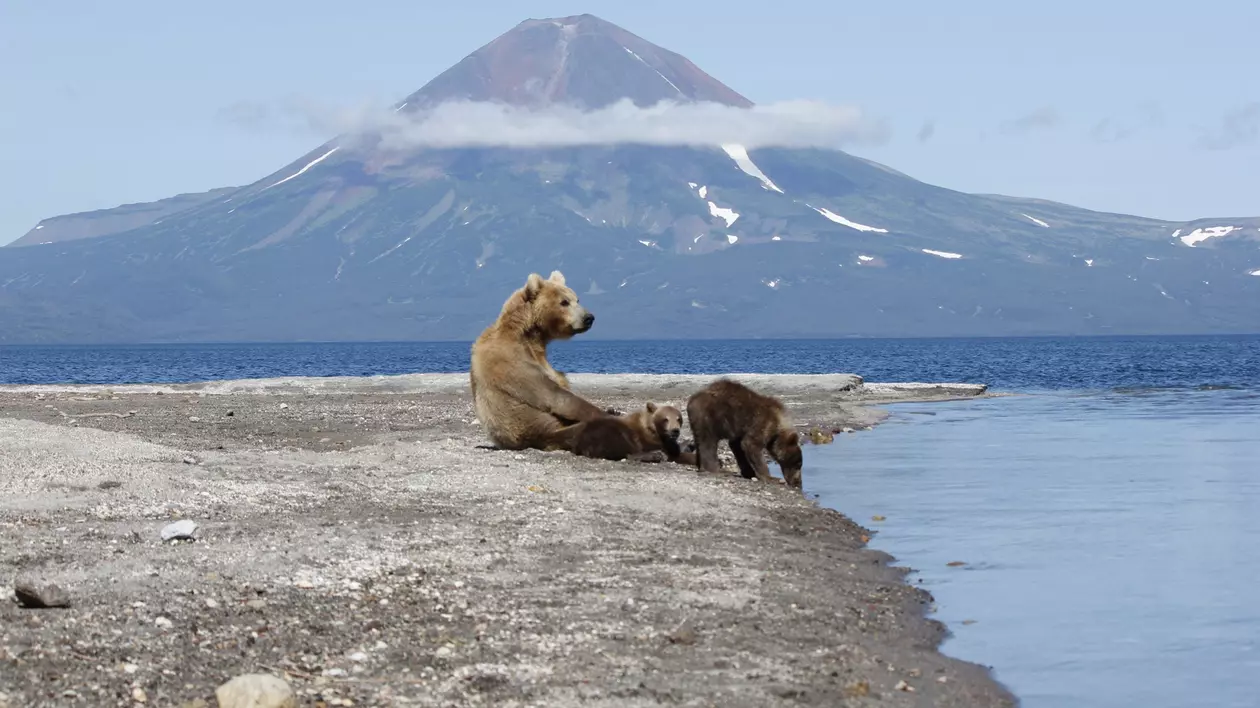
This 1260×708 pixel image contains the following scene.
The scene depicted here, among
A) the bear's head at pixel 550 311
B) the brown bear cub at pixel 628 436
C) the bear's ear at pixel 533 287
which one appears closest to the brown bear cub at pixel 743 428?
the brown bear cub at pixel 628 436

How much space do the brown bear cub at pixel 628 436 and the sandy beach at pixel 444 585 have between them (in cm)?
21

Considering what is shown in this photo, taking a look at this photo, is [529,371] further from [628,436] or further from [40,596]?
[40,596]

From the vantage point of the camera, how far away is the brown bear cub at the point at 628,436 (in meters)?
15.2

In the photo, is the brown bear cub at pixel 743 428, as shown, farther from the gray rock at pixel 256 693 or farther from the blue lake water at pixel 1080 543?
the gray rock at pixel 256 693

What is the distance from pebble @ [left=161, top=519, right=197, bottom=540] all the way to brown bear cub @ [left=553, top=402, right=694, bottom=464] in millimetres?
6051

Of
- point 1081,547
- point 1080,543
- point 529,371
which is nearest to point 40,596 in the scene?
point 1081,547

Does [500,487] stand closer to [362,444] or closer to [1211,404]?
[362,444]

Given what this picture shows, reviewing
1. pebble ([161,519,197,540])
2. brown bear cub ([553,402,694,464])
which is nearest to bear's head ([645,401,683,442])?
brown bear cub ([553,402,694,464])

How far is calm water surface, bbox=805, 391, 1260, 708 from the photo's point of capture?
788 centimetres

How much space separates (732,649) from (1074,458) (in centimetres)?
1369

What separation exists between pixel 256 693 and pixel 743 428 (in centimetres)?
922

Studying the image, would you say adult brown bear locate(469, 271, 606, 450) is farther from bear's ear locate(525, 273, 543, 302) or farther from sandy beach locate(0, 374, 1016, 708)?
sandy beach locate(0, 374, 1016, 708)

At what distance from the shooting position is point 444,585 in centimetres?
876

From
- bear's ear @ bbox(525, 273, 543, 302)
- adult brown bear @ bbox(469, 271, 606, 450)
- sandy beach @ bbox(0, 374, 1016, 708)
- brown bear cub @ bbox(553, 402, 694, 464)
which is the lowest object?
sandy beach @ bbox(0, 374, 1016, 708)
